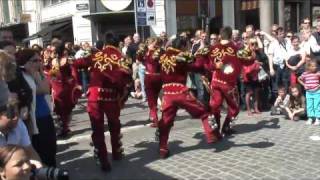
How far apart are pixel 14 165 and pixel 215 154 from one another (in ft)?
14.7

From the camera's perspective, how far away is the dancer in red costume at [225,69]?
7953mm

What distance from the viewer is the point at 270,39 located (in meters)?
11.4

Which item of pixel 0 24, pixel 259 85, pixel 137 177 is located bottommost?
pixel 137 177

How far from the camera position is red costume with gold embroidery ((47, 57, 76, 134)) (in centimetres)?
905

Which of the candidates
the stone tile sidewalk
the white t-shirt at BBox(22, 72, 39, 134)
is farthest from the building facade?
the white t-shirt at BBox(22, 72, 39, 134)

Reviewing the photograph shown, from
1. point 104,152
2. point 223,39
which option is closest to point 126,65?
point 104,152

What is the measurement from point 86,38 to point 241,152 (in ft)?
56.2

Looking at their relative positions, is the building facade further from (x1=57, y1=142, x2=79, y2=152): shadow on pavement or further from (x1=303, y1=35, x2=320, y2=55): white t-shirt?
(x1=57, y1=142, x2=79, y2=152): shadow on pavement

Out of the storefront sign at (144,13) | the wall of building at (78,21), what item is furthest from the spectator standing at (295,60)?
the wall of building at (78,21)

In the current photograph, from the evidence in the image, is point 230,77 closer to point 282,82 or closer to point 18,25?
point 282,82

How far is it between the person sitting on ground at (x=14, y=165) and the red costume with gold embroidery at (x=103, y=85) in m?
3.56

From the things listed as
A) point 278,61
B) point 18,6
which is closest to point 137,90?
point 278,61

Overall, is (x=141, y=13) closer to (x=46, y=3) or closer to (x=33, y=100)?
(x=33, y=100)

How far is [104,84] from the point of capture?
6723 millimetres
